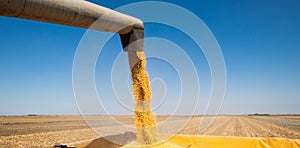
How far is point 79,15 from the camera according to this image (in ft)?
9.00

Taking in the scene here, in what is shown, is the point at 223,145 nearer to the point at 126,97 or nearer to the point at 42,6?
the point at 126,97

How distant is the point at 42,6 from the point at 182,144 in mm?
3383

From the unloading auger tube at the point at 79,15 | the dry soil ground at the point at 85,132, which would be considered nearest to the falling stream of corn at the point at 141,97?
the unloading auger tube at the point at 79,15

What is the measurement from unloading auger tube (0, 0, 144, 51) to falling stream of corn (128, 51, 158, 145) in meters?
0.17

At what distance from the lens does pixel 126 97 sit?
13.7 feet

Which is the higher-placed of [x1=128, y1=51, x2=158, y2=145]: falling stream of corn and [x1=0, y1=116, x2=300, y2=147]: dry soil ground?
[x1=128, y1=51, x2=158, y2=145]: falling stream of corn

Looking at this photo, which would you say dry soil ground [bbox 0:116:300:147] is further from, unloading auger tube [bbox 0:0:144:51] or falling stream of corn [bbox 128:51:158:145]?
unloading auger tube [bbox 0:0:144:51]

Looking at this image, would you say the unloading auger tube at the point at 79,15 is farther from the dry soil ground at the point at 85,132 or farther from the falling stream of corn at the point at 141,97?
the dry soil ground at the point at 85,132

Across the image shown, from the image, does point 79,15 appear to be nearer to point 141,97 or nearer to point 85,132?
point 141,97

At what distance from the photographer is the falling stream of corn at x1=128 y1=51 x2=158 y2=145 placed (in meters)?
3.58

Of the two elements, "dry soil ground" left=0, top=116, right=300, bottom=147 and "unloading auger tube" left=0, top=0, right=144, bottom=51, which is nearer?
"unloading auger tube" left=0, top=0, right=144, bottom=51

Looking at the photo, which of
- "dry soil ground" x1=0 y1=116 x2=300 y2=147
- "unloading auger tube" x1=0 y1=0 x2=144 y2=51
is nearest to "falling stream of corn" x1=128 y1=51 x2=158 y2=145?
"unloading auger tube" x1=0 y1=0 x2=144 y2=51

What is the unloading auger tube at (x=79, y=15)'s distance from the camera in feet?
7.56

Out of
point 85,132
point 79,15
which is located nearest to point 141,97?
point 79,15
